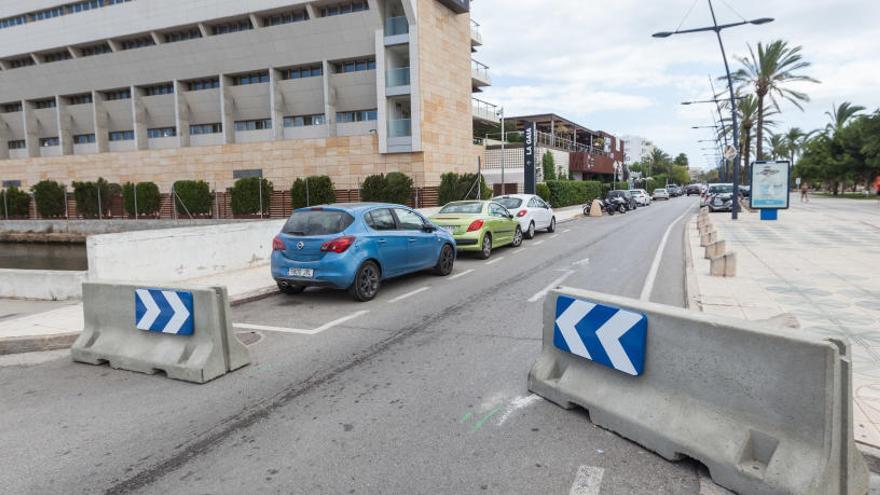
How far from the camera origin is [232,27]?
37906mm

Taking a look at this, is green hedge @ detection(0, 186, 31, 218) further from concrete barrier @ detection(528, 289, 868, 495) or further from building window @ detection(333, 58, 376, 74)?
concrete barrier @ detection(528, 289, 868, 495)

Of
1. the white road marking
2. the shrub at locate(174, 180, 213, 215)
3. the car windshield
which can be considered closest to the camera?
the white road marking

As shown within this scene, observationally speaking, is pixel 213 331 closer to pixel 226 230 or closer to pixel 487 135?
pixel 226 230

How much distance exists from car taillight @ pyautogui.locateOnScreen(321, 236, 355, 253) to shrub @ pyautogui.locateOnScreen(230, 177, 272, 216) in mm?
25274

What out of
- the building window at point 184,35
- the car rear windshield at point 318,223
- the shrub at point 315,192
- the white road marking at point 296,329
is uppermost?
the building window at point 184,35

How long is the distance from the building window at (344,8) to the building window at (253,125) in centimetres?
897

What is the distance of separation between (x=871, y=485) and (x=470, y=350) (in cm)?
358

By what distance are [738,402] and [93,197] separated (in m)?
41.5

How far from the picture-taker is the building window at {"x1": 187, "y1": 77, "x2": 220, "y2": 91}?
40062 millimetres

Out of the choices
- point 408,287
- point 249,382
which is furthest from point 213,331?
point 408,287

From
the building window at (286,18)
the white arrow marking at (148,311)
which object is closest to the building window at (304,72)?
the building window at (286,18)

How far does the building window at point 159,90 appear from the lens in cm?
4138

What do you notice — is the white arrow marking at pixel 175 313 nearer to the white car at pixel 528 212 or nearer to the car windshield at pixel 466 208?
the car windshield at pixel 466 208

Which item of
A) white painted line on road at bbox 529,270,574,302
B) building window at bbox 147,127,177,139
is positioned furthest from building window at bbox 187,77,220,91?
white painted line on road at bbox 529,270,574,302
